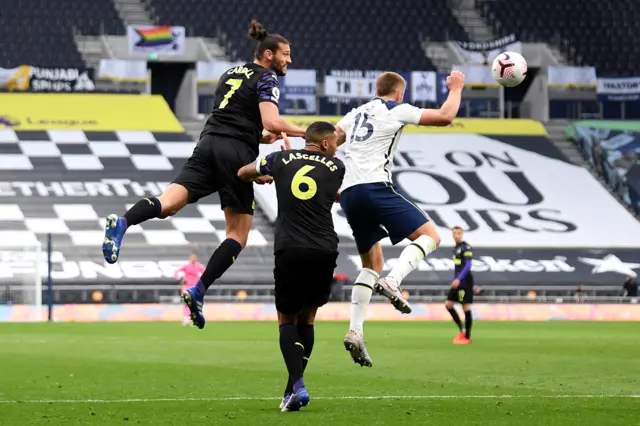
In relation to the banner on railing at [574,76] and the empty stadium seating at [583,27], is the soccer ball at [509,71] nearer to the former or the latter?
the banner on railing at [574,76]

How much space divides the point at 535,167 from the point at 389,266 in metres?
7.60

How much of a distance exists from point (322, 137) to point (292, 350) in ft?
4.84

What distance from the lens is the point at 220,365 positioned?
44.3 ft

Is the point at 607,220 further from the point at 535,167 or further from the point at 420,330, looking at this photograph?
the point at 420,330

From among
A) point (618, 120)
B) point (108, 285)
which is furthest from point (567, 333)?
point (618, 120)

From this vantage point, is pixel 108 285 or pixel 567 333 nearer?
pixel 567 333

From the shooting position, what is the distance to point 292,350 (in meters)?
8.58

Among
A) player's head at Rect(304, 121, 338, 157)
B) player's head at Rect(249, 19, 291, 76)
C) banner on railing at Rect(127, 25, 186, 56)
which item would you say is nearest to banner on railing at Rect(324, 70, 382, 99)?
banner on railing at Rect(127, 25, 186, 56)

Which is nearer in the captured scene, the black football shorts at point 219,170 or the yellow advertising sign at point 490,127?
the black football shorts at point 219,170

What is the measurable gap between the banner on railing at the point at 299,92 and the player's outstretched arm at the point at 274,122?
26172 millimetres

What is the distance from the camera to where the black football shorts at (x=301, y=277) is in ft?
27.7

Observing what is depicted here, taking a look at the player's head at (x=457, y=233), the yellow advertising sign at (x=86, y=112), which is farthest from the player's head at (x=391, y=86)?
the yellow advertising sign at (x=86, y=112)

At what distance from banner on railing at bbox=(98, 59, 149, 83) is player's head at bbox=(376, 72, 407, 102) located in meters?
25.3

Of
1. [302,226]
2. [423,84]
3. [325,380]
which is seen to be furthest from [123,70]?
[302,226]
